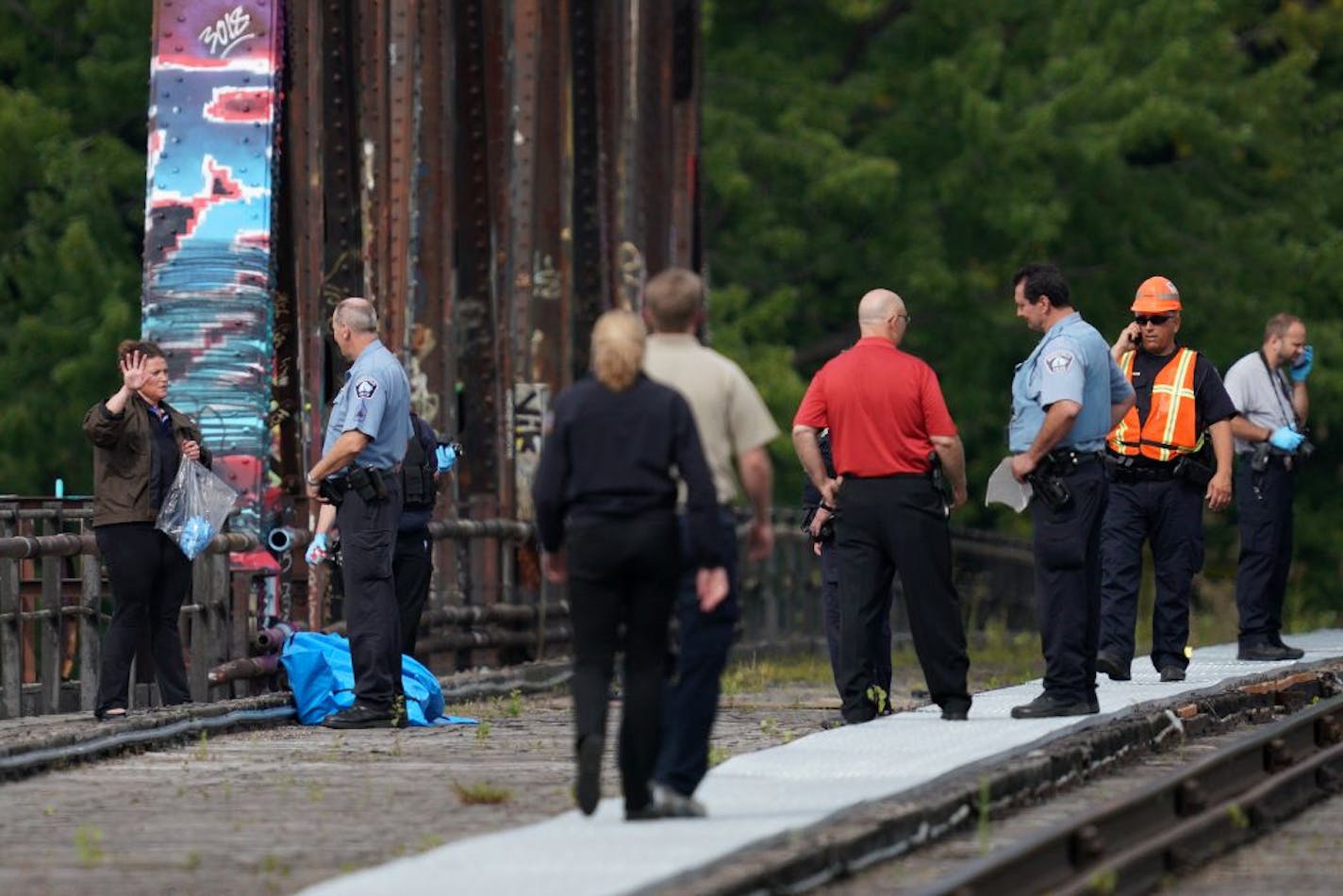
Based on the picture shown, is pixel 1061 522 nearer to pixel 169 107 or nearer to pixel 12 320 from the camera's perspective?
pixel 169 107

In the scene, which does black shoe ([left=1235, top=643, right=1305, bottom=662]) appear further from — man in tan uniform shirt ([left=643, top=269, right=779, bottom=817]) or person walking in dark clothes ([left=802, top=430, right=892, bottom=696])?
man in tan uniform shirt ([left=643, top=269, right=779, bottom=817])

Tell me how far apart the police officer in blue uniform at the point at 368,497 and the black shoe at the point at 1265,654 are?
5.39 m

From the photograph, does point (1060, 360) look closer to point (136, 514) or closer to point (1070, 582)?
point (1070, 582)

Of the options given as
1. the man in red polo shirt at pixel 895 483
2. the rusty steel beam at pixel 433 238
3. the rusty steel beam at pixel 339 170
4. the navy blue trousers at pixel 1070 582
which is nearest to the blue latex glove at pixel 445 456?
the rusty steel beam at pixel 339 170

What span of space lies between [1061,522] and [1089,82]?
2006 cm

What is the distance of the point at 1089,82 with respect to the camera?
32.3m

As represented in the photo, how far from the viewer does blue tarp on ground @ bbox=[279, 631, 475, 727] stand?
14062 mm

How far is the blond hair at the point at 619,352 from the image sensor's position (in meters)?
9.20

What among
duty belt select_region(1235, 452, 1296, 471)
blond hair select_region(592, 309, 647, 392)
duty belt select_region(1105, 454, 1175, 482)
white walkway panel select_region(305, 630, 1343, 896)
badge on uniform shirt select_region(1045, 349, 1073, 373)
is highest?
badge on uniform shirt select_region(1045, 349, 1073, 373)

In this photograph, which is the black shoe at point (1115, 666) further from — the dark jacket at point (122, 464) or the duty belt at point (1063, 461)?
the dark jacket at point (122, 464)

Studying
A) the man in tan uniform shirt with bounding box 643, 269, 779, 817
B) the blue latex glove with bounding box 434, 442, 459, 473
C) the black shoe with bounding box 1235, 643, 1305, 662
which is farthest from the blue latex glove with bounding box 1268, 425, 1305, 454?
the man in tan uniform shirt with bounding box 643, 269, 779, 817

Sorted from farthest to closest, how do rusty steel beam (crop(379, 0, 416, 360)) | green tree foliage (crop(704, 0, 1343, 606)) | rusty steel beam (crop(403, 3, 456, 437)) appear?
green tree foliage (crop(704, 0, 1343, 606)), rusty steel beam (crop(403, 3, 456, 437)), rusty steel beam (crop(379, 0, 416, 360))

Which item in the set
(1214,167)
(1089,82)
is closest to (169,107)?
(1089,82)

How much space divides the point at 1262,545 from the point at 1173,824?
7033 millimetres
